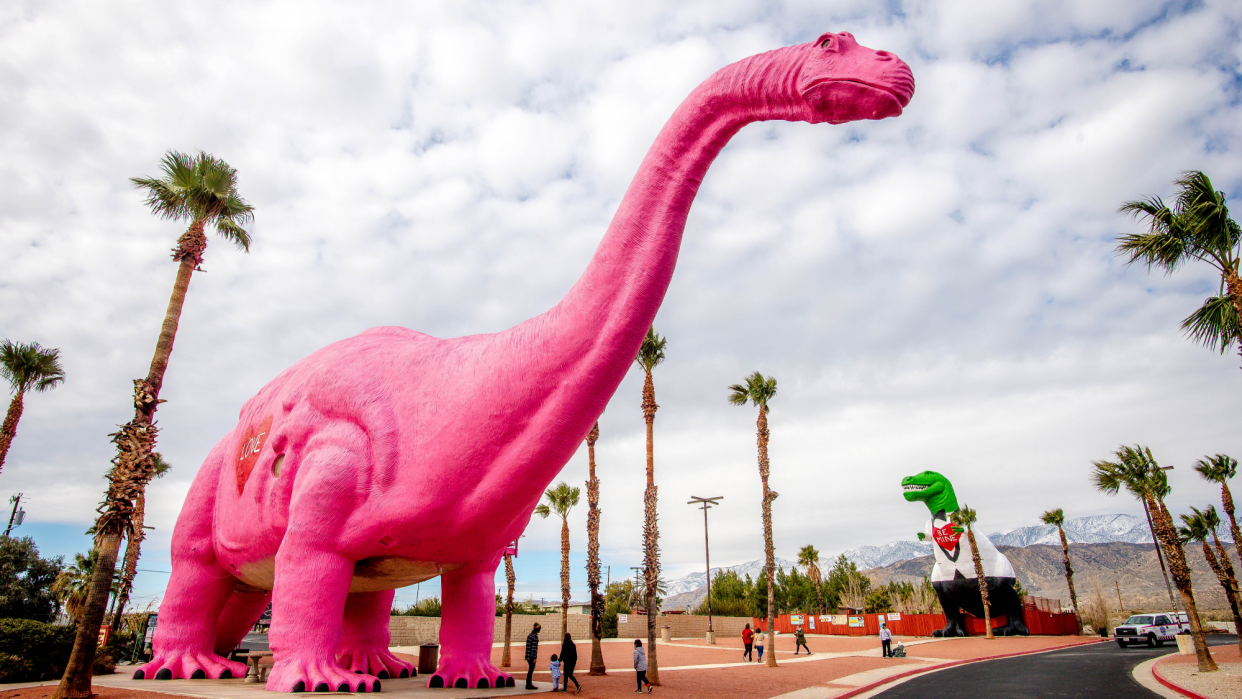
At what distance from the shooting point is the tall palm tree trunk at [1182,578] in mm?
14562

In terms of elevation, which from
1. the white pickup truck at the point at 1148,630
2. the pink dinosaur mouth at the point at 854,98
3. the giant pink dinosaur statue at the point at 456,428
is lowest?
the white pickup truck at the point at 1148,630

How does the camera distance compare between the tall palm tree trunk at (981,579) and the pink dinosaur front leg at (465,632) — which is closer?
the pink dinosaur front leg at (465,632)

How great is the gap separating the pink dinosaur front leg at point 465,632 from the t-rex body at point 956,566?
25495 mm

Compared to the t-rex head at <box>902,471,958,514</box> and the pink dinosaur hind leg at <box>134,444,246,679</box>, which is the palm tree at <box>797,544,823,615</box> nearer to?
the t-rex head at <box>902,471,958,514</box>

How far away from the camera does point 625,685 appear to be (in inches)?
558

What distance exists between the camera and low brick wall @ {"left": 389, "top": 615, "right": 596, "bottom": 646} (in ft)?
91.4

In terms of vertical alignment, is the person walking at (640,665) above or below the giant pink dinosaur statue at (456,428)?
below

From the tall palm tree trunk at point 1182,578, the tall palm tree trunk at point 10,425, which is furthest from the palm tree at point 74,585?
the tall palm tree trunk at point 1182,578

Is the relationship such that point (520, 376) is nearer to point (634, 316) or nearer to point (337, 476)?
point (634, 316)

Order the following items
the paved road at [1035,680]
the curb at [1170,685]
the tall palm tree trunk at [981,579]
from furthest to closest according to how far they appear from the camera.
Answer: the tall palm tree trunk at [981,579]
the paved road at [1035,680]
the curb at [1170,685]

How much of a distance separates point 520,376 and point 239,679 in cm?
609

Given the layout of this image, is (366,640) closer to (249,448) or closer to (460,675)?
(460,675)

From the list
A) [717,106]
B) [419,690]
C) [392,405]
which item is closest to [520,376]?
[392,405]

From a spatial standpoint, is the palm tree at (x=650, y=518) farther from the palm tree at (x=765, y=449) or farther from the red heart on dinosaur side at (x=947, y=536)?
the red heart on dinosaur side at (x=947, y=536)
